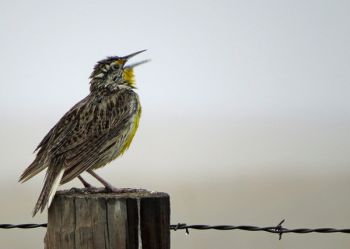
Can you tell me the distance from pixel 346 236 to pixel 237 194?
4379 millimetres

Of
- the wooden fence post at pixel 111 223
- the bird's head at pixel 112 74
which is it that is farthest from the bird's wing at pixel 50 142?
the wooden fence post at pixel 111 223

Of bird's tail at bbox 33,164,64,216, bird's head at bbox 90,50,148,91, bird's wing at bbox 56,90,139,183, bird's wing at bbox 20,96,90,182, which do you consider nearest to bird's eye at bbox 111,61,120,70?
bird's head at bbox 90,50,148,91

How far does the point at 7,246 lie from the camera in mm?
10469

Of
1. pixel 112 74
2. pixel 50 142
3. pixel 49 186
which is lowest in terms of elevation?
pixel 49 186

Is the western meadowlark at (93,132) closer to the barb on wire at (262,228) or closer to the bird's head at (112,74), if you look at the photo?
the bird's head at (112,74)

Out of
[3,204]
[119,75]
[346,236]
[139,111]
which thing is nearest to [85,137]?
[139,111]

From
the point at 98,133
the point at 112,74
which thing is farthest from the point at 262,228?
the point at 112,74

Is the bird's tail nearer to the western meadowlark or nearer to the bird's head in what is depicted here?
the western meadowlark

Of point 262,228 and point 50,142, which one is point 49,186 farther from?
point 262,228

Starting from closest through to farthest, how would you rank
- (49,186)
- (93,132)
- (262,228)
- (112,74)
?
(49,186) → (262,228) → (93,132) → (112,74)

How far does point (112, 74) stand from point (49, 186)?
180cm

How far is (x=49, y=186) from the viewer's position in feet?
13.9

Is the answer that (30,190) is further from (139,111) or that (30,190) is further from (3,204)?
(139,111)

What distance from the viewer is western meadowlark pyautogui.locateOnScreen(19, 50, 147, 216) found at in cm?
468
